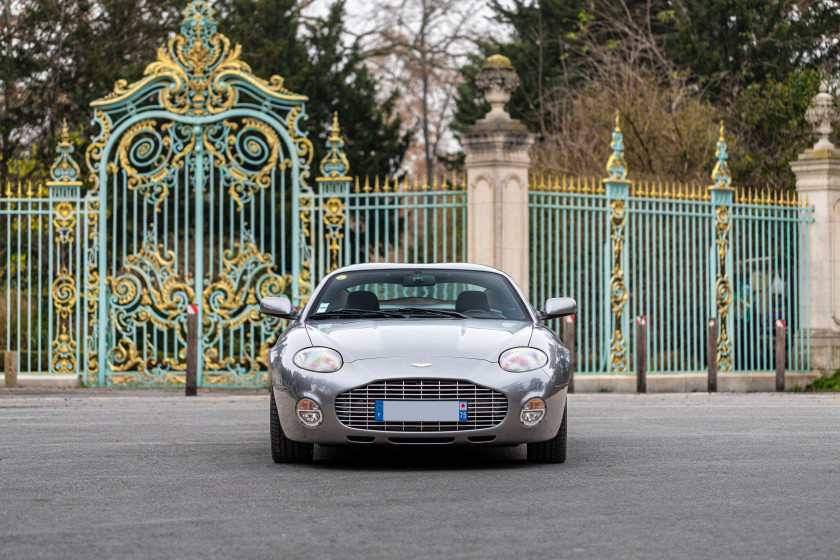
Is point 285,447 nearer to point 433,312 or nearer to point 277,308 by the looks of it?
point 277,308

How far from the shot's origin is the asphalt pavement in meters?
6.01

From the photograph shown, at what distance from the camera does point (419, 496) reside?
24.4ft

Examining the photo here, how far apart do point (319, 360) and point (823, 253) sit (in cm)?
1349

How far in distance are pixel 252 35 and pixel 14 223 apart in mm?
6524

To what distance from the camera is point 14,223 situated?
83.9 feet

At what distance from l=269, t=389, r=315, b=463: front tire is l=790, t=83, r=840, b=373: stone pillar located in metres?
13.1

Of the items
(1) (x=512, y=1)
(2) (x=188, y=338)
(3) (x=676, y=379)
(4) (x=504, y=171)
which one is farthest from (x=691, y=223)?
(1) (x=512, y=1)

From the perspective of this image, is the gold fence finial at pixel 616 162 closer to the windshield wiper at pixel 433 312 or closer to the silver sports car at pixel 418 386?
the windshield wiper at pixel 433 312

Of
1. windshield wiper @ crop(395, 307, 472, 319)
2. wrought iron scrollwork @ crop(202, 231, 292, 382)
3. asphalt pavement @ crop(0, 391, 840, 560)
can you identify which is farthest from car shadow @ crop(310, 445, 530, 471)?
wrought iron scrollwork @ crop(202, 231, 292, 382)

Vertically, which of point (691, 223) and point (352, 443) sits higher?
point (691, 223)

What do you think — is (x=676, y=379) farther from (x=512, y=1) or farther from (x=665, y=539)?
(x=512, y=1)

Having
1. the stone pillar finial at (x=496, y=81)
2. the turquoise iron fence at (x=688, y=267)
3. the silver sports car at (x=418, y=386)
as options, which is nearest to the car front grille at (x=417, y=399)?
the silver sports car at (x=418, y=386)

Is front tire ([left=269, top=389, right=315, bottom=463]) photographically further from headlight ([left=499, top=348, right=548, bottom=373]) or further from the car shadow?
headlight ([left=499, top=348, right=548, bottom=373])

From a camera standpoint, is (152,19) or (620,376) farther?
(152,19)
